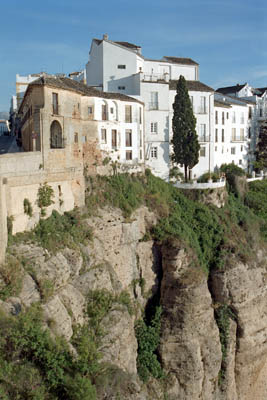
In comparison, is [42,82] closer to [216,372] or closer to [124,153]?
[124,153]

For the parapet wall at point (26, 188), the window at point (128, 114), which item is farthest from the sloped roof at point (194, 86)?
the parapet wall at point (26, 188)

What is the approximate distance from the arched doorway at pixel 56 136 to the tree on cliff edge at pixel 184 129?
35.7ft

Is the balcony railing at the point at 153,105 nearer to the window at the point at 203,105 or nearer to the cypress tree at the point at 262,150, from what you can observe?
the window at the point at 203,105

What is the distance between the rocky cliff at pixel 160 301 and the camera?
14688mm

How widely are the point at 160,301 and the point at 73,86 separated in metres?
12.0

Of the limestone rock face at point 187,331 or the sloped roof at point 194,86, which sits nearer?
the limestone rock face at point 187,331

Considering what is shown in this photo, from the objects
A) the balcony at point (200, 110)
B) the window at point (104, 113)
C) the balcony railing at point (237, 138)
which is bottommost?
the balcony railing at point (237, 138)

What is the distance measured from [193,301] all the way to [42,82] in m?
12.5

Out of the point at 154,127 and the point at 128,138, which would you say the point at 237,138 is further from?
the point at 128,138

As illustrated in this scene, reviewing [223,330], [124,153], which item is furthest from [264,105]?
[223,330]

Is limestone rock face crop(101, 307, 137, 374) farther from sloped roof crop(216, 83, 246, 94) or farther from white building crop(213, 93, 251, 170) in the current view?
sloped roof crop(216, 83, 246, 94)

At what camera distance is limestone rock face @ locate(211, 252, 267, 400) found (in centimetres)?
2223

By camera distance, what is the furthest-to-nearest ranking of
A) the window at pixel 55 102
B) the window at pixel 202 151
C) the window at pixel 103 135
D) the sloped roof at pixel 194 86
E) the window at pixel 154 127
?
the window at pixel 202 151
the sloped roof at pixel 194 86
the window at pixel 154 127
the window at pixel 103 135
the window at pixel 55 102

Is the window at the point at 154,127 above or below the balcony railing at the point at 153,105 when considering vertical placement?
below
